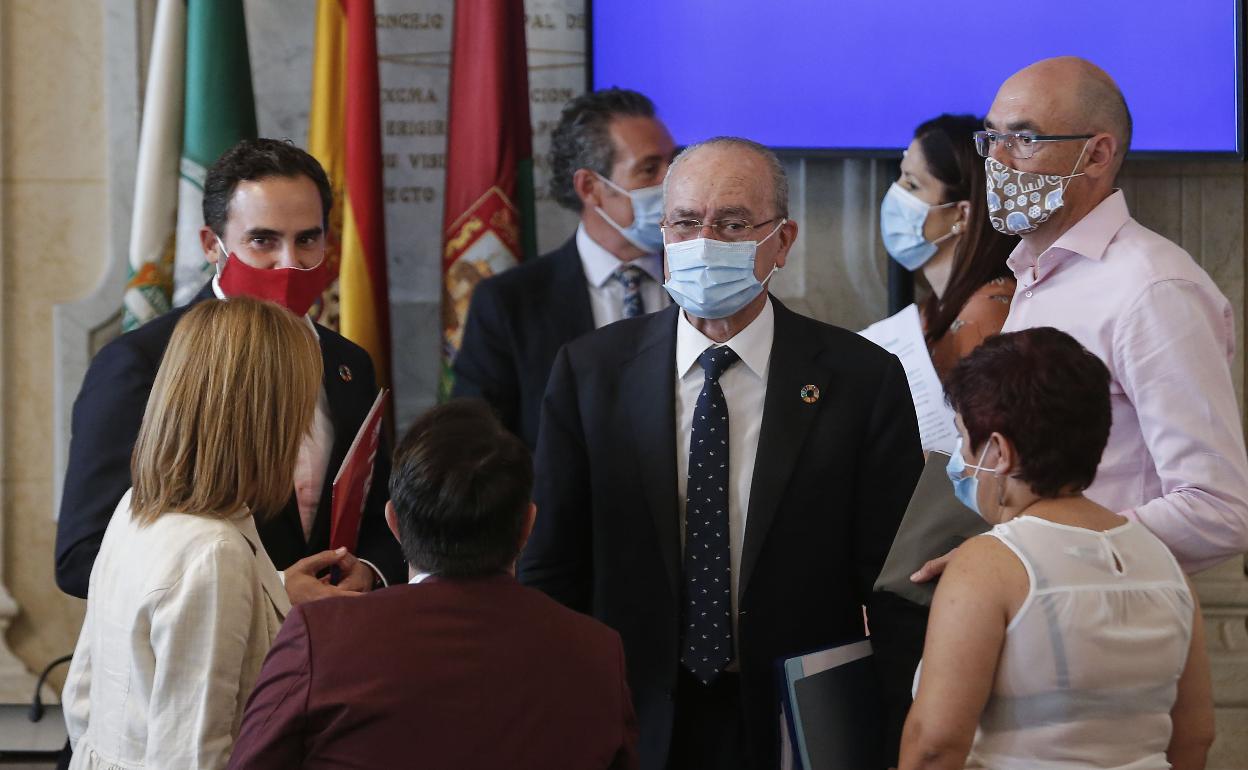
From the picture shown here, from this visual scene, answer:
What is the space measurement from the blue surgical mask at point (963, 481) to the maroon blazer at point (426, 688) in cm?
68

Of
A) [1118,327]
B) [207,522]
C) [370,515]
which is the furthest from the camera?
[370,515]

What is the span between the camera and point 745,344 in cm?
246

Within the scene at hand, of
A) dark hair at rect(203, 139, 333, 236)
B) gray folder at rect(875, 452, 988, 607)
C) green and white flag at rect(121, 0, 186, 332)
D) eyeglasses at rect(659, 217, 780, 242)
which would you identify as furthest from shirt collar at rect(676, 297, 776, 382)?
green and white flag at rect(121, 0, 186, 332)

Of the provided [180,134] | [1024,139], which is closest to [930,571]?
[1024,139]

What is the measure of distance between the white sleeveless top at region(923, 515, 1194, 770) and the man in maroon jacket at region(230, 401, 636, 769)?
55 cm

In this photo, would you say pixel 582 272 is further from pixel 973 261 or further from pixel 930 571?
pixel 930 571

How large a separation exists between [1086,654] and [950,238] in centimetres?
201

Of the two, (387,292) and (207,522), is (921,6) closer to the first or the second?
(387,292)

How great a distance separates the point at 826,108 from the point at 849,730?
257cm

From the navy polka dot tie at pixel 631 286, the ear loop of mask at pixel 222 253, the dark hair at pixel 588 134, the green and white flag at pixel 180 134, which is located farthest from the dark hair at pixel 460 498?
the green and white flag at pixel 180 134

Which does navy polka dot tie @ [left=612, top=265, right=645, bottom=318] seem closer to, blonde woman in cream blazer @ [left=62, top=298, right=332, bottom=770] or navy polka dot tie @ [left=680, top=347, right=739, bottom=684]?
navy polka dot tie @ [left=680, top=347, right=739, bottom=684]

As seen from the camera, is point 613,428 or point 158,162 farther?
point 158,162

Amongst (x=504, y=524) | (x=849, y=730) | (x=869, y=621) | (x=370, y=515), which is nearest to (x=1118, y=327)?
(x=869, y=621)

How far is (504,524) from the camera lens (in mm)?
1791
